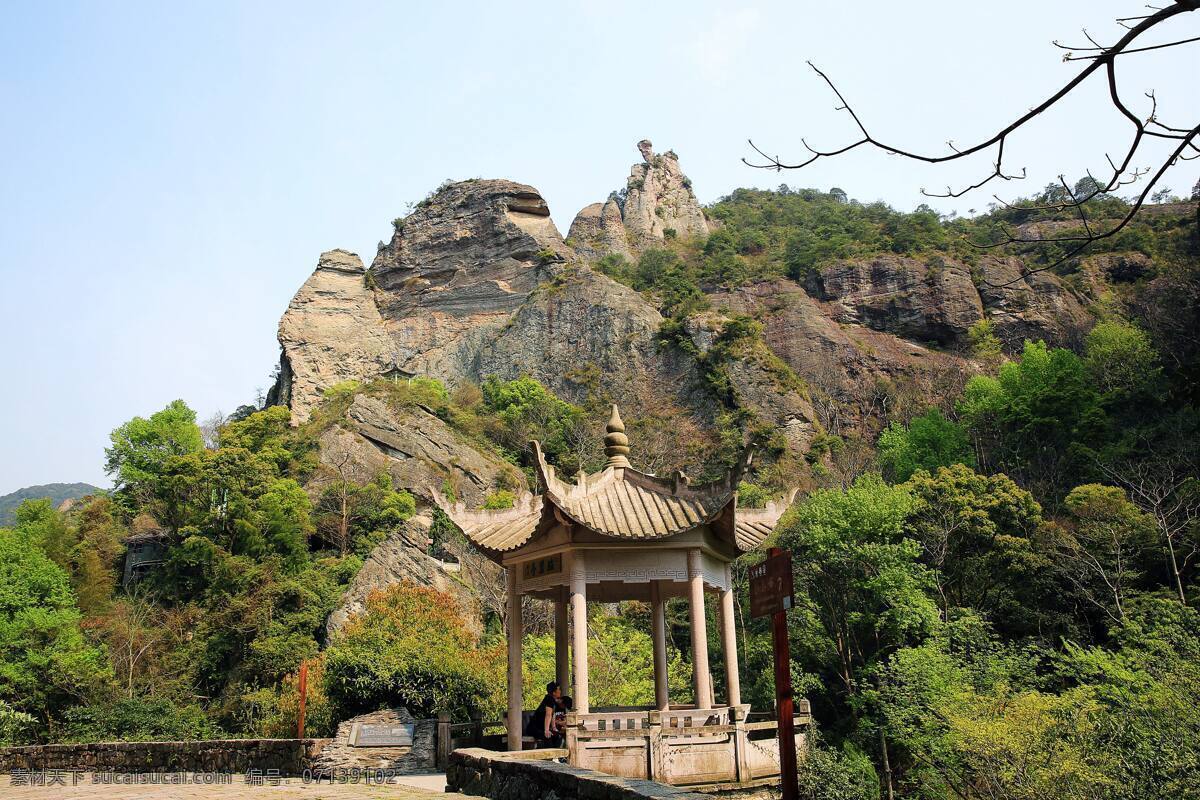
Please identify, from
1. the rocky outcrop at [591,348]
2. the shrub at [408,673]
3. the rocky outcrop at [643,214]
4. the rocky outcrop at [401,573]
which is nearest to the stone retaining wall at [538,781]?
the shrub at [408,673]

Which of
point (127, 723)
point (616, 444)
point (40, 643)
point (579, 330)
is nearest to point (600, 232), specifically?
point (579, 330)

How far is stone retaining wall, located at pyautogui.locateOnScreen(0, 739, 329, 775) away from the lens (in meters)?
14.8

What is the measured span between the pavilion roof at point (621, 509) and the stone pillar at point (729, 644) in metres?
0.68

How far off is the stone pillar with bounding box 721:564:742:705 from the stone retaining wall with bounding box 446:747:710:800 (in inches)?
→ 92.6

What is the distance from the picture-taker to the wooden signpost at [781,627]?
19.6 feet

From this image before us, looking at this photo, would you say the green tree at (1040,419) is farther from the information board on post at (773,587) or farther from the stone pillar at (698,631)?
the information board on post at (773,587)


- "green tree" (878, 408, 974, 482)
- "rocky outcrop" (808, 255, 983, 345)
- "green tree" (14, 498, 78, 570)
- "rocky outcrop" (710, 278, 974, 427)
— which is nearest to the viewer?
"green tree" (14, 498, 78, 570)

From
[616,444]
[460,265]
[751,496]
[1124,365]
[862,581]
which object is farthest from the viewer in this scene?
[460,265]

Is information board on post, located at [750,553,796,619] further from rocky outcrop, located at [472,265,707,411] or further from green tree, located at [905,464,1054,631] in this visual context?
rocky outcrop, located at [472,265,707,411]

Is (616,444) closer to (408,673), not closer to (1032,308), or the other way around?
(408,673)

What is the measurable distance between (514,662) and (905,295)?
190ft

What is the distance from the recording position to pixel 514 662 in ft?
40.0

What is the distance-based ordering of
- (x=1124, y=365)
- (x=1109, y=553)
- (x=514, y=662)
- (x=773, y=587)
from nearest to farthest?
(x=773, y=587)
(x=514, y=662)
(x=1109, y=553)
(x=1124, y=365)

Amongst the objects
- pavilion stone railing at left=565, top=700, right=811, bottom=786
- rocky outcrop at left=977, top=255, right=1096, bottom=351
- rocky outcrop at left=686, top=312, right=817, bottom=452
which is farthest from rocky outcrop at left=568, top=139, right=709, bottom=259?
pavilion stone railing at left=565, top=700, right=811, bottom=786
